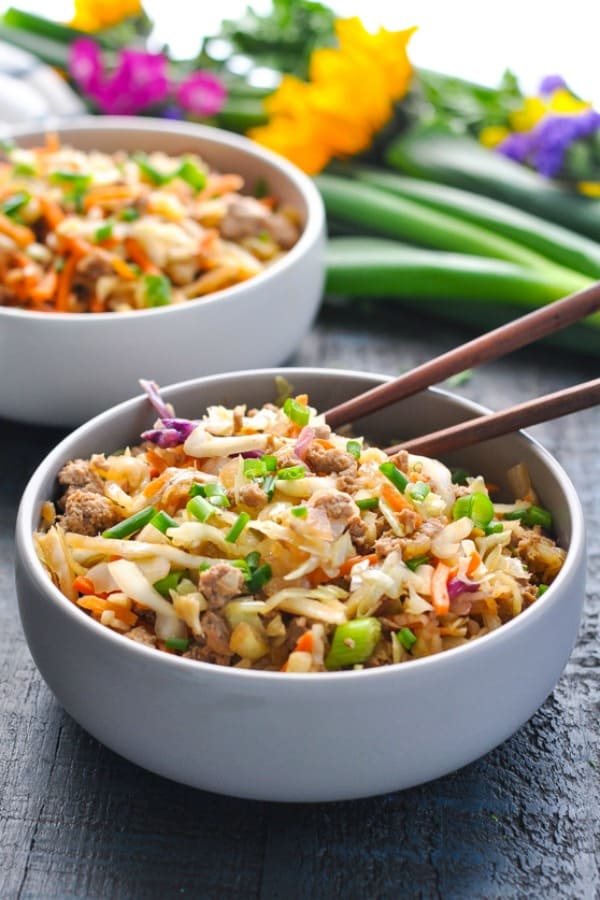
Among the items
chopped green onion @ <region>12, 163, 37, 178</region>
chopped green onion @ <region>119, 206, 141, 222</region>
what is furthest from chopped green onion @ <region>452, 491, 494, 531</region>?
chopped green onion @ <region>12, 163, 37, 178</region>

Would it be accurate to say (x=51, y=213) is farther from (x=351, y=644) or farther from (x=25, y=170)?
(x=351, y=644)

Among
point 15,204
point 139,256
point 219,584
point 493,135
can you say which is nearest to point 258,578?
point 219,584

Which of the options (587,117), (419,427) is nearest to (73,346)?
(419,427)

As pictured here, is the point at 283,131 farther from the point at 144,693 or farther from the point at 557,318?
the point at 144,693

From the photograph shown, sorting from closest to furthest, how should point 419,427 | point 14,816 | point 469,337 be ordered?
point 14,816, point 419,427, point 469,337

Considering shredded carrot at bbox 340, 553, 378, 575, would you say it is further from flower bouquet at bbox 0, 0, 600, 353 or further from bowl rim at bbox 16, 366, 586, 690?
flower bouquet at bbox 0, 0, 600, 353

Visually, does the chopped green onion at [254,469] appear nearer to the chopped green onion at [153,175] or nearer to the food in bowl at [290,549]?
the food in bowl at [290,549]

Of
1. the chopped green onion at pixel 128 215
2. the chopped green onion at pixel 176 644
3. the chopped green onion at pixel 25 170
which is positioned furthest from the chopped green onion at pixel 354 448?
the chopped green onion at pixel 25 170
